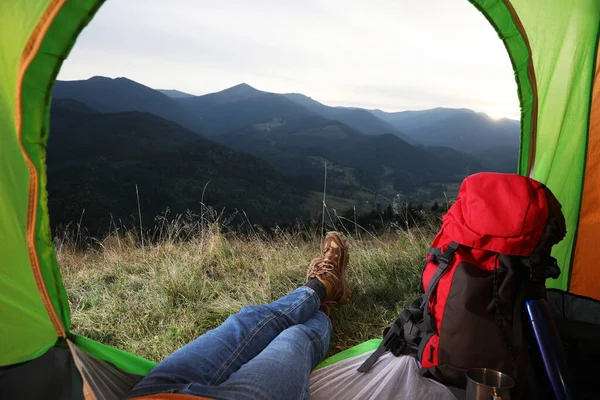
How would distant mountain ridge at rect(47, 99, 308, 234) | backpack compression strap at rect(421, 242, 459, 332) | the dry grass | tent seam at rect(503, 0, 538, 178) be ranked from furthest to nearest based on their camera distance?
distant mountain ridge at rect(47, 99, 308, 234) < the dry grass < tent seam at rect(503, 0, 538, 178) < backpack compression strap at rect(421, 242, 459, 332)

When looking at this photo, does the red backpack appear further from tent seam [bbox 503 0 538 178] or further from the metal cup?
tent seam [bbox 503 0 538 178]

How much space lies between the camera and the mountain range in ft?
176

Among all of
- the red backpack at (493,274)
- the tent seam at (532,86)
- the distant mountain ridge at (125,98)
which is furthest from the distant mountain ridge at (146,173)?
the red backpack at (493,274)

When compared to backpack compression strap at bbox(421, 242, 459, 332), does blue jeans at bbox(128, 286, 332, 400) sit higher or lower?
lower

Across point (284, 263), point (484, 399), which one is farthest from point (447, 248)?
point (284, 263)

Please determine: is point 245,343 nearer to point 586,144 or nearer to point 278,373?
point 278,373

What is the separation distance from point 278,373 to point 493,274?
90cm

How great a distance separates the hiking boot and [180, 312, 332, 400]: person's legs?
688 millimetres

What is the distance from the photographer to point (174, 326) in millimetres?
2412

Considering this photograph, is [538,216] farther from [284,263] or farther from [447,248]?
[284,263]

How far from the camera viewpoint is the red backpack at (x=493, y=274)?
57.6 inches

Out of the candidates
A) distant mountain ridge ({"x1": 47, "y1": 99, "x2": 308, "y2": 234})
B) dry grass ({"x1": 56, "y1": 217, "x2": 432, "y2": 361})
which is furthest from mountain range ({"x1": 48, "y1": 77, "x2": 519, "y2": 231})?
dry grass ({"x1": 56, "y1": 217, "x2": 432, "y2": 361})

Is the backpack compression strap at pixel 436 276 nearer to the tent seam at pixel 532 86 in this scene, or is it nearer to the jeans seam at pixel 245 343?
the jeans seam at pixel 245 343

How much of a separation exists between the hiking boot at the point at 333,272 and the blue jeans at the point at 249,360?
1.60ft
